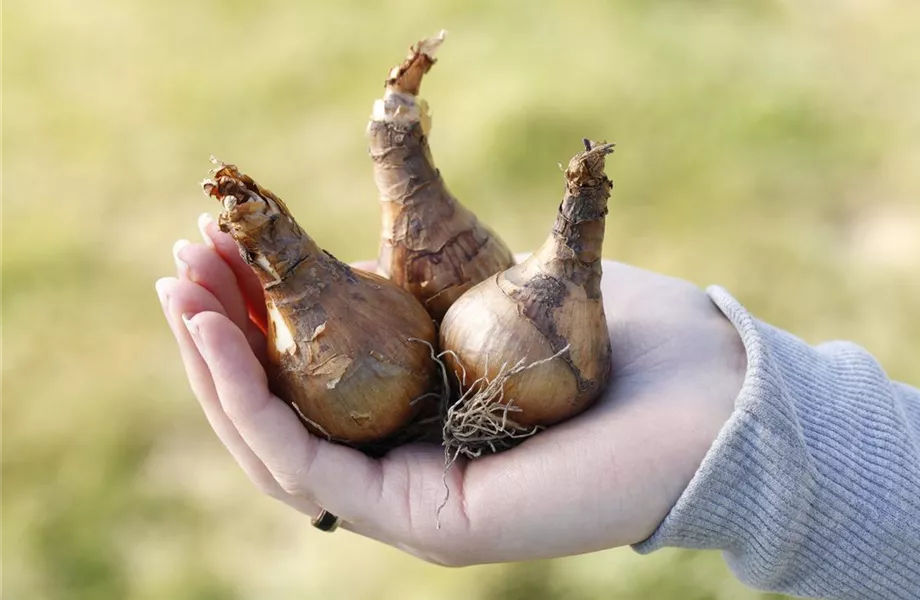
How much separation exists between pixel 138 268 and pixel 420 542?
1.70m

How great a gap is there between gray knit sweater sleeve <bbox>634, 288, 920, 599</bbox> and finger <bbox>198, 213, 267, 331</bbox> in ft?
2.04

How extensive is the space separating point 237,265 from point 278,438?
308 millimetres

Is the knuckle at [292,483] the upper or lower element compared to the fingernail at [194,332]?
lower

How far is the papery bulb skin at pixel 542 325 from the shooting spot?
0.98 meters

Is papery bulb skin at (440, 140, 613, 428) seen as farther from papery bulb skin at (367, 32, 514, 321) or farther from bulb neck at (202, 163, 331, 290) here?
bulb neck at (202, 163, 331, 290)

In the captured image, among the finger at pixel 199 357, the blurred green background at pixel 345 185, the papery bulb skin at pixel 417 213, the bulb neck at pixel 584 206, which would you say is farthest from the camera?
the blurred green background at pixel 345 185

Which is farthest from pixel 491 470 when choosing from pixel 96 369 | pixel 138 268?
pixel 138 268

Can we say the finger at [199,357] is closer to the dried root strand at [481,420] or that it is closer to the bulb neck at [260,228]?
the bulb neck at [260,228]

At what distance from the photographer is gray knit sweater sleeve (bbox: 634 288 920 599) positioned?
37.0 inches

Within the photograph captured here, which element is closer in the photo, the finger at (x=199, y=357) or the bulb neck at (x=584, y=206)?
the bulb neck at (x=584, y=206)

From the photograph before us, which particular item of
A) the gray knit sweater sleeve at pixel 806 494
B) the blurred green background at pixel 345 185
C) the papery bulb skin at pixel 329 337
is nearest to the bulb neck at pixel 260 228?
the papery bulb skin at pixel 329 337

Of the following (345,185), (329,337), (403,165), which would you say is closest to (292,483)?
(329,337)

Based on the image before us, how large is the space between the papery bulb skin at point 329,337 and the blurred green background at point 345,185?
0.82m

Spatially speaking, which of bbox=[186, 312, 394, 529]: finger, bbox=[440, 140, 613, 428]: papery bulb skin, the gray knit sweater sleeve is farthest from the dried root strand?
the gray knit sweater sleeve
